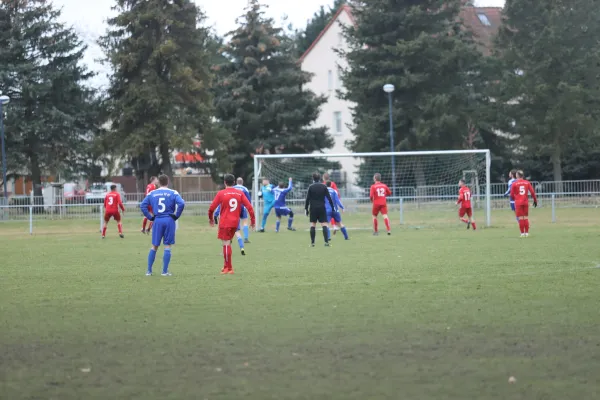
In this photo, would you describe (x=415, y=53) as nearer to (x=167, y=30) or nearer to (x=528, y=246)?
(x=167, y=30)

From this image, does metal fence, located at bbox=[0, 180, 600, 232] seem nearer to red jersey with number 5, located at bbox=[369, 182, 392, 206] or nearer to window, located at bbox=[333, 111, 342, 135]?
red jersey with number 5, located at bbox=[369, 182, 392, 206]

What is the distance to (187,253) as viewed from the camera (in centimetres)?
2238

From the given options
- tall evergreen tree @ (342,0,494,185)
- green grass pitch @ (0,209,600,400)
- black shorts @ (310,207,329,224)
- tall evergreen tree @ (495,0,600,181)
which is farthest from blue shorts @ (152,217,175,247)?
tall evergreen tree @ (495,0,600,181)

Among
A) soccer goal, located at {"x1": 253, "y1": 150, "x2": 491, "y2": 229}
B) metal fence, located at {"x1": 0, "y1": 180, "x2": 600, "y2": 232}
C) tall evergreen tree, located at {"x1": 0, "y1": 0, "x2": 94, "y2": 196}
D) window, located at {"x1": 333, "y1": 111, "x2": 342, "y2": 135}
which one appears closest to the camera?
soccer goal, located at {"x1": 253, "y1": 150, "x2": 491, "y2": 229}

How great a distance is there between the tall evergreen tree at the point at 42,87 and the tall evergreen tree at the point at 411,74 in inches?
612

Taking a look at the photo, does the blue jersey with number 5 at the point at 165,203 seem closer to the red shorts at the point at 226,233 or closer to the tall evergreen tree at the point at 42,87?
the red shorts at the point at 226,233

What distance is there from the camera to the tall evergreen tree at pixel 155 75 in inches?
1944

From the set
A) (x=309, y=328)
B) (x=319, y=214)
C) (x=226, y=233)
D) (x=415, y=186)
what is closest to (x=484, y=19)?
(x=415, y=186)

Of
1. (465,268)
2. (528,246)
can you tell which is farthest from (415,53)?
(465,268)

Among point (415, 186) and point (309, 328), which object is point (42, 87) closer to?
point (415, 186)

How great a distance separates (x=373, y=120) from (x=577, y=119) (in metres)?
11.2

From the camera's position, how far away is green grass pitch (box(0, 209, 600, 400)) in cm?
723

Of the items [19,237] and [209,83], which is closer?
[19,237]

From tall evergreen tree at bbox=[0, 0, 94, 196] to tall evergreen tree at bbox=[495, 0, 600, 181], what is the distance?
24.4 metres
